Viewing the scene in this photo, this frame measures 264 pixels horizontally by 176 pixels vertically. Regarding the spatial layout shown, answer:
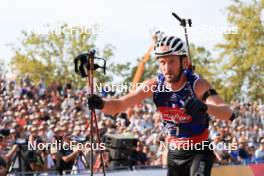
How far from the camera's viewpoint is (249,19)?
37.6m

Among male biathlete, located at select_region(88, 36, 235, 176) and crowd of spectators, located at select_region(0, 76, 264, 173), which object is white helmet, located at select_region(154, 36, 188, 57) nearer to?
male biathlete, located at select_region(88, 36, 235, 176)

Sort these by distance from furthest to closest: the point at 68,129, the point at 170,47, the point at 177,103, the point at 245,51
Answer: the point at 245,51
the point at 68,129
the point at 177,103
the point at 170,47

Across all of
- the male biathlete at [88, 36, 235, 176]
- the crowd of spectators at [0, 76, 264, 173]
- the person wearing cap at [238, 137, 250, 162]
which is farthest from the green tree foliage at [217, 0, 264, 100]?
the male biathlete at [88, 36, 235, 176]

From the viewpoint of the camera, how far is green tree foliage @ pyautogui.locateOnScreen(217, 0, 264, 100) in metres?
37.1

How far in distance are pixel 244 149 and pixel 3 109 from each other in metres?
6.46

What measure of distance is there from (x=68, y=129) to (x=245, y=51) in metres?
23.2

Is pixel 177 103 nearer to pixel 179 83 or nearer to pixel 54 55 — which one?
pixel 179 83

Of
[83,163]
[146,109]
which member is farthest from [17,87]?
[83,163]

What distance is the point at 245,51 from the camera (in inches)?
1491

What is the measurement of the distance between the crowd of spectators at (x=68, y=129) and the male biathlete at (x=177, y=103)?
2451mm

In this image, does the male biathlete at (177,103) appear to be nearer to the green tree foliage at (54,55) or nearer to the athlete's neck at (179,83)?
the athlete's neck at (179,83)

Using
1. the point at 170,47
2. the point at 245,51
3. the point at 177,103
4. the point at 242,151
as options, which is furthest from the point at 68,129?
the point at 245,51

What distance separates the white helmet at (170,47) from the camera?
7934 mm

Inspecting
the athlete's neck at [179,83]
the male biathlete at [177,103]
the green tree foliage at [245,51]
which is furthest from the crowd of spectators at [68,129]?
the green tree foliage at [245,51]
